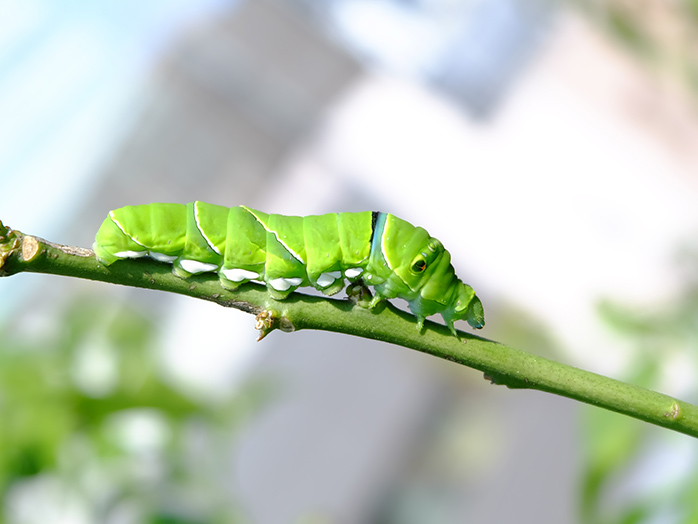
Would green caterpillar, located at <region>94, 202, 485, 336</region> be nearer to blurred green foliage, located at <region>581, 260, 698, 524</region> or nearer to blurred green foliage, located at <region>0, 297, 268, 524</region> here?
blurred green foliage, located at <region>581, 260, 698, 524</region>

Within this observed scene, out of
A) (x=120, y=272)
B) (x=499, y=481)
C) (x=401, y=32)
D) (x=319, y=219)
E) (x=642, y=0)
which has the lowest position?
(x=499, y=481)

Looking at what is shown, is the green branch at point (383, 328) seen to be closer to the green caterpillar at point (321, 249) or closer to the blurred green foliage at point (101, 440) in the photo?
the green caterpillar at point (321, 249)

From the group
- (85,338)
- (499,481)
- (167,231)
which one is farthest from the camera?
(499,481)

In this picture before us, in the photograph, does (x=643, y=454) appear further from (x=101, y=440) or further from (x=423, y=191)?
(x=423, y=191)

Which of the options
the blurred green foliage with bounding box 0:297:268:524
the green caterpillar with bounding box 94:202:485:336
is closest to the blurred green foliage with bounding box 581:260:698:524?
the green caterpillar with bounding box 94:202:485:336

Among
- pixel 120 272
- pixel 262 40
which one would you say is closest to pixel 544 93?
pixel 262 40

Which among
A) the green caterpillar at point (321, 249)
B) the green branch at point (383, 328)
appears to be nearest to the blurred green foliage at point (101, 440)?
the green caterpillar at point (321, 249)

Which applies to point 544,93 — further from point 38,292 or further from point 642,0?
point 38,292
